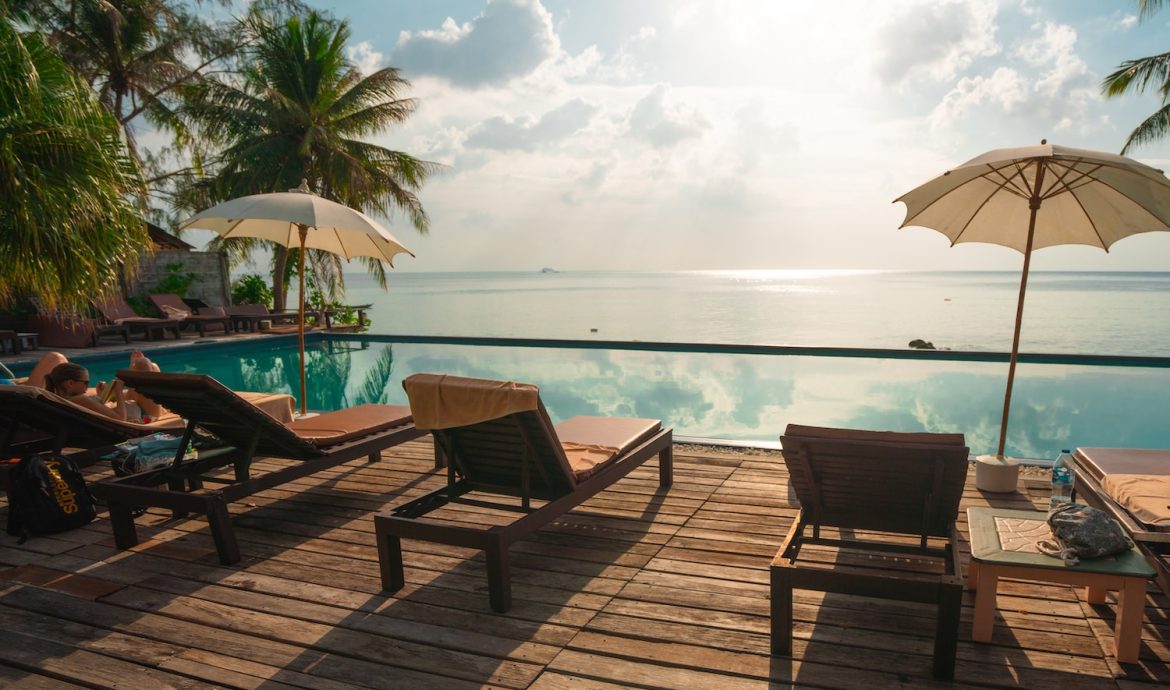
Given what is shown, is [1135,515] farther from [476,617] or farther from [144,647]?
[144,647]

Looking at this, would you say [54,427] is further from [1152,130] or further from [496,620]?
[1152,130]

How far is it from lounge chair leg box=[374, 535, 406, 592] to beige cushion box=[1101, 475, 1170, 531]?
117 inches

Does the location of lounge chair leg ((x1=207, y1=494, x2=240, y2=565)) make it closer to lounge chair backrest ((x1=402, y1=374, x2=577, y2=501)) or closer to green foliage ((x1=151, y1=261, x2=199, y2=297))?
lounge chair backrest ((x1=402, y1=374, x2=577, y2=501))

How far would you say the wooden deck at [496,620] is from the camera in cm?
233

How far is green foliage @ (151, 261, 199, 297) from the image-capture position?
1741cm

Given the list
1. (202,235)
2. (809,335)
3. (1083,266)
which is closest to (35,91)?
(202,235)

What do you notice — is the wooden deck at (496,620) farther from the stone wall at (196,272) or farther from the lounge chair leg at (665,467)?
the stone wall at (196,272)

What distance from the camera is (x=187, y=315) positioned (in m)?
15.5

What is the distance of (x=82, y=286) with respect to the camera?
6.76 m

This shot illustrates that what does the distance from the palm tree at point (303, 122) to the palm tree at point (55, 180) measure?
32.0 feet

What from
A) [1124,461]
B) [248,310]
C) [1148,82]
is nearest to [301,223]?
[1124,461]

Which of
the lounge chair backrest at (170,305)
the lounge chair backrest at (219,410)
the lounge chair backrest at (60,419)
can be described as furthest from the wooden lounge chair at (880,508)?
the lounge chair backrest at (170,305)

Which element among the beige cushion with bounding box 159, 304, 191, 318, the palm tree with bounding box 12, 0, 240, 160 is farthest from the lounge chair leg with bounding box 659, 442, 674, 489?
the palm tree with bounding box 12, 0, 240, 160

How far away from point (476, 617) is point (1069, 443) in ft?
25.3
